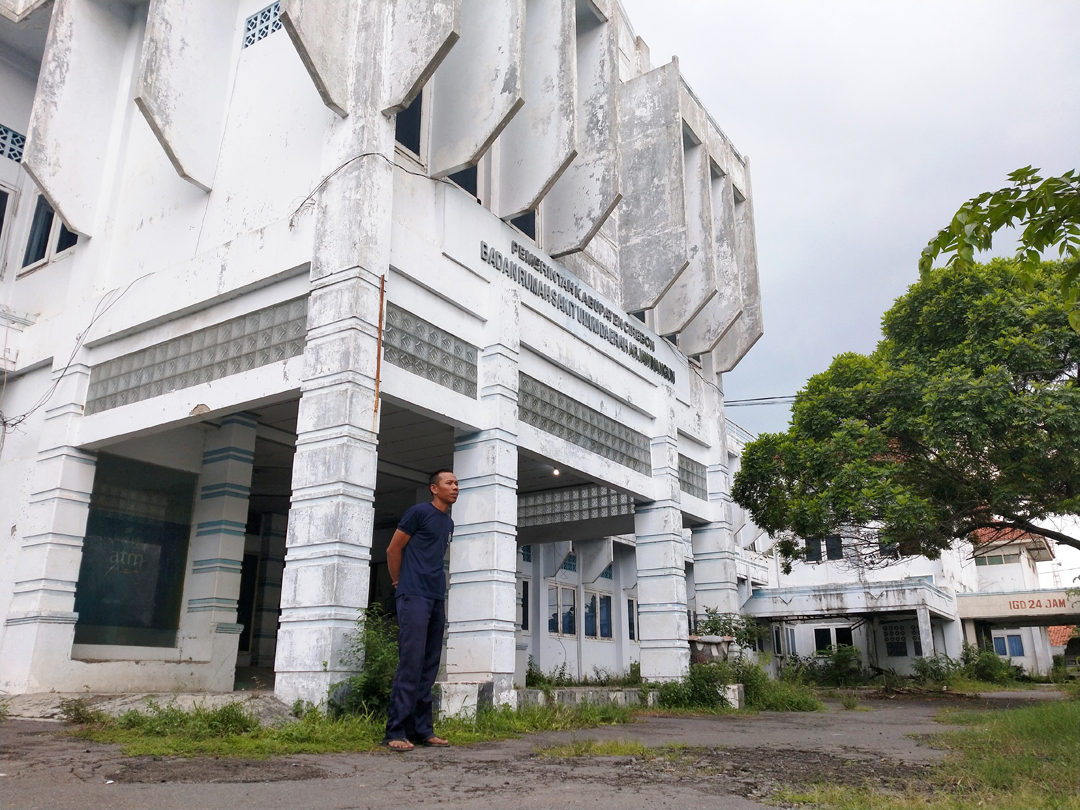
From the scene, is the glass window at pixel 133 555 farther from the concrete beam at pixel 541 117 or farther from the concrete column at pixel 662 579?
the concrete column at pixel 662 579

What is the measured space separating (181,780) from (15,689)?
6.37 meters

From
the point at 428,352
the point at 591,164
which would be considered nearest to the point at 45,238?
the point at 428,352

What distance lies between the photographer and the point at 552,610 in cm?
2170

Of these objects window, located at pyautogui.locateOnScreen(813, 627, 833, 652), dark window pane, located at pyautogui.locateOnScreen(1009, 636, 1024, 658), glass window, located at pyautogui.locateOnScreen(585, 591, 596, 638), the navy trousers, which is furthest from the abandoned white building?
dark window pane, located at pyautogui.locateOnScreen(1009, 636, 1024, 658)

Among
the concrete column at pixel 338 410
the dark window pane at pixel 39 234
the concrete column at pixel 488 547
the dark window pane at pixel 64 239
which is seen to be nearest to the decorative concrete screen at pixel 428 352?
the concrete column at pixel 488 547

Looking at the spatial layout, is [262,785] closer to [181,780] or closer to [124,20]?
[181,780]

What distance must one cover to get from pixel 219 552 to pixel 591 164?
23.9 feet

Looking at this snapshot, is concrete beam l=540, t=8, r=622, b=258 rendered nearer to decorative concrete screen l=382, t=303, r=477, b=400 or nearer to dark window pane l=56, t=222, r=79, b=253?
decorative concrete screen l=382, t=303, r=477, b=400

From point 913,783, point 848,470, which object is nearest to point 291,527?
point 913,783

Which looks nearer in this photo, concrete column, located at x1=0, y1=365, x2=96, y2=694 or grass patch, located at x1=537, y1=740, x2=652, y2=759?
grass patch, located at x1=537, y1=740, x2=652, y2=759

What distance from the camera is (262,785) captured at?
4324 mm

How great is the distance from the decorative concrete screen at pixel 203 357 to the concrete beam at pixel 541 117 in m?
3.53

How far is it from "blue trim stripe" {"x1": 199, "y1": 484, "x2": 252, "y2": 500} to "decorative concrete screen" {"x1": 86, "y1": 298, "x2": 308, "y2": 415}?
5.70ft

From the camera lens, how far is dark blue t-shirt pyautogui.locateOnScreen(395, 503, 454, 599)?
613 cm
